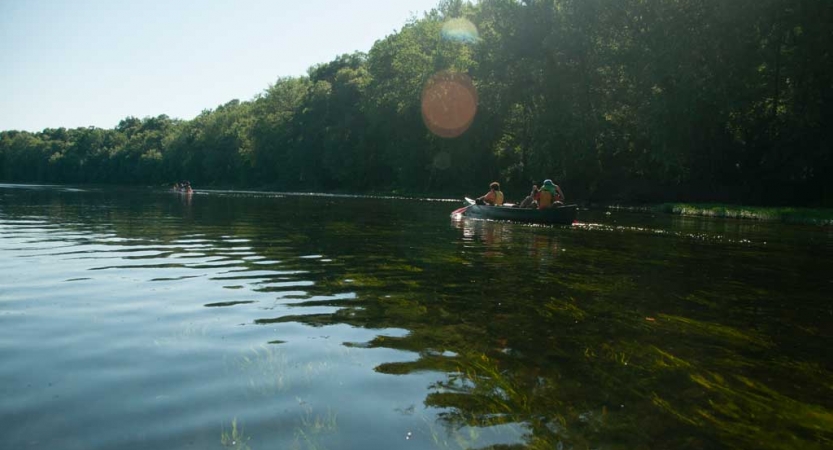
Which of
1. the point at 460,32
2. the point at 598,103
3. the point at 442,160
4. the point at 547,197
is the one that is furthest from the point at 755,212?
the point at 460,32

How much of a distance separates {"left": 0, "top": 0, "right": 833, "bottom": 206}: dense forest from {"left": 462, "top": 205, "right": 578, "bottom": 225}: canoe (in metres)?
21.0

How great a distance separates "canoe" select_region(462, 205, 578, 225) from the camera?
89.9ft

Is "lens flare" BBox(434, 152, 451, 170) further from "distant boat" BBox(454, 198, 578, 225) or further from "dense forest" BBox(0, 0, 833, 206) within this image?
"distant boat" BBox(454, 198, 578, 225)

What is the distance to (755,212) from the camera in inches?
1471

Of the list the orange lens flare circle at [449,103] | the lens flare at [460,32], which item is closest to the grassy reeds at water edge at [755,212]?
the orange lens flare circle at [449,103]

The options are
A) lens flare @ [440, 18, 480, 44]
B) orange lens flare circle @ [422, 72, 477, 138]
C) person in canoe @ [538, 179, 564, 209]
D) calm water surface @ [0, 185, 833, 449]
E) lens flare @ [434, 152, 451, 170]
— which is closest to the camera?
calm water surface @ [0, 185, 833, 449]

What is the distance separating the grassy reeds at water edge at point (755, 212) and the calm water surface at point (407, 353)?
74.4 ft

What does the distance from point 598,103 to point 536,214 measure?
3172 cm

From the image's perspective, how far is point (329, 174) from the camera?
325 feet

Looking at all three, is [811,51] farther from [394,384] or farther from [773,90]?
[394,384]

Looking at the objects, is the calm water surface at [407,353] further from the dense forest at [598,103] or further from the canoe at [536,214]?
the dense forest at [598,103]

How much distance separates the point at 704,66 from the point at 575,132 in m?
11.8

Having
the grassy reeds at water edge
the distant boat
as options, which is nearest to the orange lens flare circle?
the grassy reeds at water edge

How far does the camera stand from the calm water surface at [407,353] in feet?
15.5
